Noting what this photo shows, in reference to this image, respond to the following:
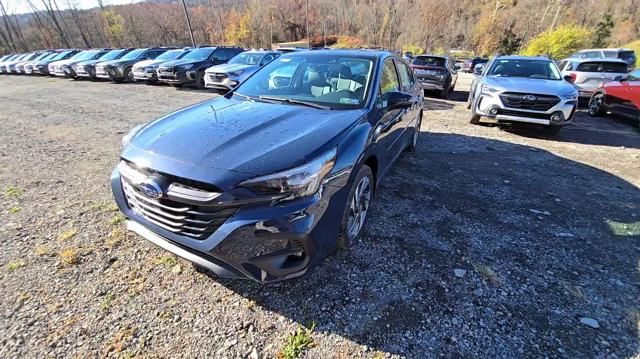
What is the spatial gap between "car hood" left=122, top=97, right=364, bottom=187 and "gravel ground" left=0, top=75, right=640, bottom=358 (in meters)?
0.99

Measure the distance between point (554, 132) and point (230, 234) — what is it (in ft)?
24.3

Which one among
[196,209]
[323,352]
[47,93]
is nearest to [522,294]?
[323,352]

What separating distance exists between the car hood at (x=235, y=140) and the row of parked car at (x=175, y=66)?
7.07m

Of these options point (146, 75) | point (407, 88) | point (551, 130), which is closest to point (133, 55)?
point (146, 75)

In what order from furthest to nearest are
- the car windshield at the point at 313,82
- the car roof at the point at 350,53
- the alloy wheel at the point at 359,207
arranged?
1. the car roof at the point at 350,53
2. the car windshield at the point at 313,82
3. the alloy wheel at the point at 359,207

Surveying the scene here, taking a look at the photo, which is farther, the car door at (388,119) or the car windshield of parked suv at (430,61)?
the car windshield of parked suv at (430,61)

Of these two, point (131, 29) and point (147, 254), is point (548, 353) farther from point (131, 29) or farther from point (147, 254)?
point (131, 29)

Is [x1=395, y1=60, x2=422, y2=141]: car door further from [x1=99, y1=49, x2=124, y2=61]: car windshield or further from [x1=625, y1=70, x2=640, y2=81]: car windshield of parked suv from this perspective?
[x1=99, y1=49, x2=124, y2=61]: car windshield

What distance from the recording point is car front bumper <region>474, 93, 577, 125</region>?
19.2 ft

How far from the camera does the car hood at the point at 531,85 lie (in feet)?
19.3

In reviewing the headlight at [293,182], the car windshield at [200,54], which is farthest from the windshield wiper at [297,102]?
the car windshield at [200,54]

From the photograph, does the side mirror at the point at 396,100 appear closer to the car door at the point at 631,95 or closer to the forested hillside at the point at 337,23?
the car door at the point at 631,95

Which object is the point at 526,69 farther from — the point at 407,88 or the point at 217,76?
the point at 217,76

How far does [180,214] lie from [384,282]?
156 cm
